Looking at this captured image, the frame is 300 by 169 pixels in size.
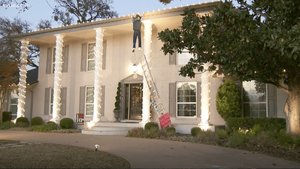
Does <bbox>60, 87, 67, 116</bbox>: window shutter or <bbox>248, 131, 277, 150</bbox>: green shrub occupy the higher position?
<bbox>60, 87, 67, 116</bbox>: window shutter

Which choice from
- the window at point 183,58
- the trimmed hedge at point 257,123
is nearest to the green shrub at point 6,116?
the window at point 183,58

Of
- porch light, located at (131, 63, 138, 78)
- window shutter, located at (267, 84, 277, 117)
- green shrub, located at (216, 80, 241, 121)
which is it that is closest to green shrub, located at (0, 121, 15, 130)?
porch light, located at (131, 63, 138, 78)

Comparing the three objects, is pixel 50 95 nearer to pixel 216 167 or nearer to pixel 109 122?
pixel 109 122

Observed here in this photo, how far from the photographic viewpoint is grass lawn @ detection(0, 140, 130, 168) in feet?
29.2

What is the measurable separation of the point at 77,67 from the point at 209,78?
945cm

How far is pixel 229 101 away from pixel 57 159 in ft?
35.1

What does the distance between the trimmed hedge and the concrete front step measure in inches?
195

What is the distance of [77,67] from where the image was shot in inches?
965

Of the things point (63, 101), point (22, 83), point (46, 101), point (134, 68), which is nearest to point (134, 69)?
point (134, 68)

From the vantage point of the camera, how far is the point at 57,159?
9.80 metres

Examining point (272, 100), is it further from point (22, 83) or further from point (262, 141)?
point (22, 83)

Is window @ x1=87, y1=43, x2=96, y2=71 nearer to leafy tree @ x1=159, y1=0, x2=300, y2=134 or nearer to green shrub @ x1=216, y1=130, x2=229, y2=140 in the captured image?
green shrub @ x1=216, y1=130, x2=229, y2=140

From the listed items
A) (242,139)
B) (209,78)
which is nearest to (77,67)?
(209,78)

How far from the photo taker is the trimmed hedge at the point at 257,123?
17.3 m
